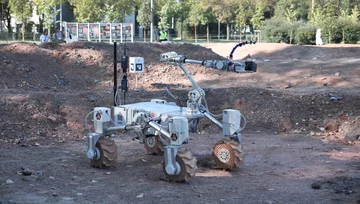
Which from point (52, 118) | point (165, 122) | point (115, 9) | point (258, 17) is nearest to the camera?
point (165, 122)

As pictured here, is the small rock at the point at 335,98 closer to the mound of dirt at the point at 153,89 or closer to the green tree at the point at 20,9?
the mound of dirt at the point at 153,89

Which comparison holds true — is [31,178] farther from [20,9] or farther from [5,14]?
[5,14]

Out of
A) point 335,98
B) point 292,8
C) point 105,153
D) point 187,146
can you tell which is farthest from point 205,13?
point 105,153

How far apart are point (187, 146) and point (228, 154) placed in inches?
85.6

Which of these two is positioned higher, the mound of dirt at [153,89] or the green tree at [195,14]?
the green tree at [195,14]

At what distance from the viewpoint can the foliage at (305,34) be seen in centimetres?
4206

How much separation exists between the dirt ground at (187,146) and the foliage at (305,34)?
65.2ft

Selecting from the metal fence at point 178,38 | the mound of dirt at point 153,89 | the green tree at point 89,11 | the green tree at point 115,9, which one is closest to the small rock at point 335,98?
the mound of dirt at point 153,89

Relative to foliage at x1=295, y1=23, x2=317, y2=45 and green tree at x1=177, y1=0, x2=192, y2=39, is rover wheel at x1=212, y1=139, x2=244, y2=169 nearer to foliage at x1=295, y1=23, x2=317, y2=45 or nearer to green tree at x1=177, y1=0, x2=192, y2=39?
foliage at x1=295, y1=23, x2=317, y2=45

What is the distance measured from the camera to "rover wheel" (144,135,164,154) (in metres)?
9.97

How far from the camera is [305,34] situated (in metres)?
42.2

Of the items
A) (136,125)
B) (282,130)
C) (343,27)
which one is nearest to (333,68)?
(282,130)

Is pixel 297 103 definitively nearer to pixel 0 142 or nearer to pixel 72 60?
pixel 0 142

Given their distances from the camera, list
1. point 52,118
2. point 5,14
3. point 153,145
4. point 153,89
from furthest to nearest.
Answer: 1. point 5,14
2. point 153,89
3. point 52,118
4. point 153,145
